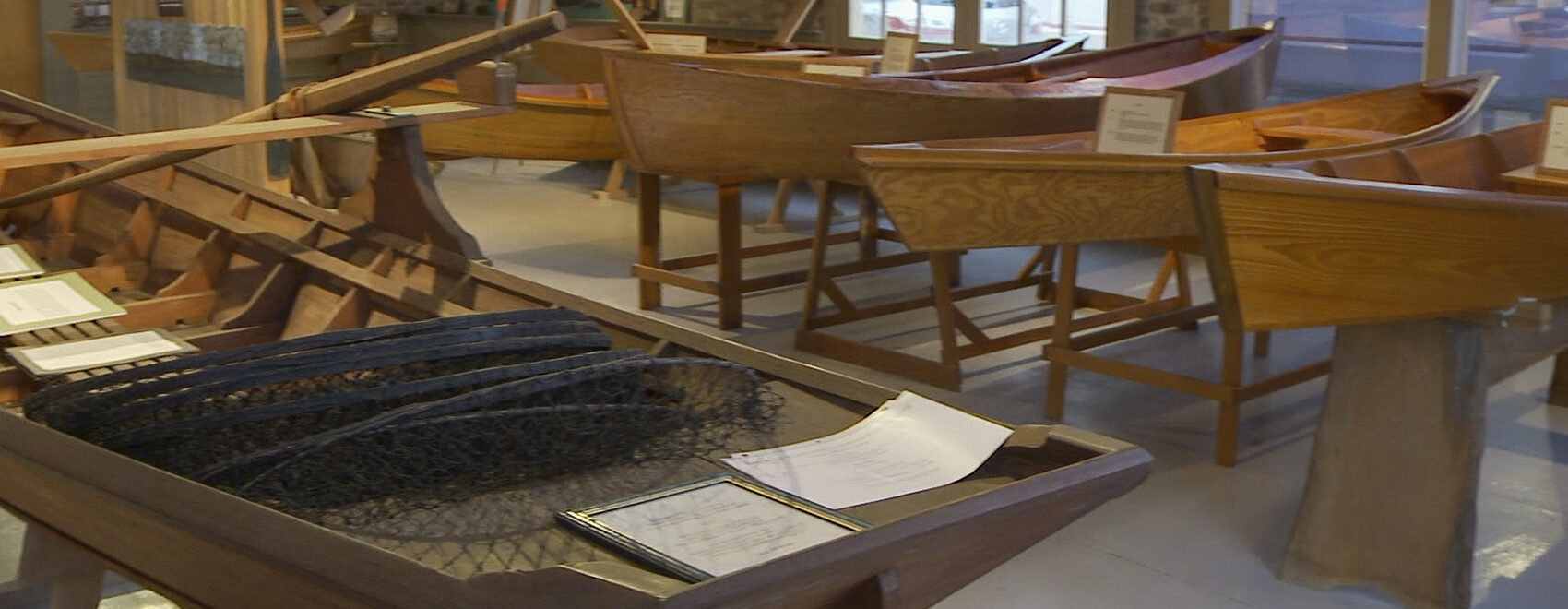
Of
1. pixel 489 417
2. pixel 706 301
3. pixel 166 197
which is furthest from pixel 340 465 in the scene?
pixel 706 301

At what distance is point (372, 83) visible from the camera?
295 centimetres

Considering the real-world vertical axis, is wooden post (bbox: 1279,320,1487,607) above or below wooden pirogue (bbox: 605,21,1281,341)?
below

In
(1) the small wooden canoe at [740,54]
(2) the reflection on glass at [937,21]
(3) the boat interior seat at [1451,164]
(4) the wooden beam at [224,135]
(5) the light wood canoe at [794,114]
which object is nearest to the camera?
(4) the wooden beam at [224,135]

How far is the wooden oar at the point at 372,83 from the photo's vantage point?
2.75 metres

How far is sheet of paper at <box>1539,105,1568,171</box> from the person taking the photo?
3621mm

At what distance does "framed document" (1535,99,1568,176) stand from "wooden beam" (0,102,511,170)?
99.0 inches

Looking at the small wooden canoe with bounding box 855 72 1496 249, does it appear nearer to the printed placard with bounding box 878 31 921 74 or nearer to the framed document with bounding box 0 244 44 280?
the framed document with bounding box 0 244 44 280

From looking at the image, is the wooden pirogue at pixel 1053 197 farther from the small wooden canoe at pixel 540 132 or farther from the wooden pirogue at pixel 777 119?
the small wooden canoe at pixel 540 132

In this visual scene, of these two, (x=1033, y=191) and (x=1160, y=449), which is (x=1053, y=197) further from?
(x=1160, y=449)

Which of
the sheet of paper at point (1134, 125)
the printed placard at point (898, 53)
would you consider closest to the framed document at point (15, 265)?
the sheet of paper at point (1134, 125)

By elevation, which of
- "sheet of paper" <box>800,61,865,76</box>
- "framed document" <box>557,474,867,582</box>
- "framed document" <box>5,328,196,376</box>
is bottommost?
"framed document" <box>5,328,196,376</box>

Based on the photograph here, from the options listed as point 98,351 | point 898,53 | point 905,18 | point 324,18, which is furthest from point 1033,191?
point 324,18

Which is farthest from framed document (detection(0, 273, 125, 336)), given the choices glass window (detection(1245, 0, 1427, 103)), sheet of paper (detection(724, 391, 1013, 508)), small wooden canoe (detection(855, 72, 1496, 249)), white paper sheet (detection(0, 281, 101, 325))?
glass window (detection(1245, 0, 1427, 103))

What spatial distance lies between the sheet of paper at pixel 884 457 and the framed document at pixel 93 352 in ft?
4.21
